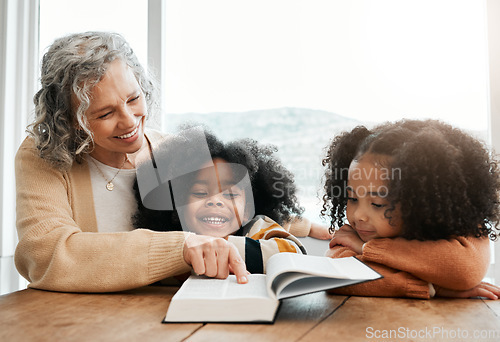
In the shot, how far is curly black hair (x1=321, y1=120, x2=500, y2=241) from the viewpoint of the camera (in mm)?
1006

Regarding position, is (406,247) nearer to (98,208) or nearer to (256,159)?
(256,159)

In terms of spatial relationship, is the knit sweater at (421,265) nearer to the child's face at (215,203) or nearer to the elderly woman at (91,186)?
the elderly woman at (91,186)

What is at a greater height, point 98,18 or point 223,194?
point 98,18

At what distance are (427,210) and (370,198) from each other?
160 mm

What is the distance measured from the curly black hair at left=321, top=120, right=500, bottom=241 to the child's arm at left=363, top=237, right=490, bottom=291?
0.03 metres

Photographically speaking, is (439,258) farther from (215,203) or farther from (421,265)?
(215,203)

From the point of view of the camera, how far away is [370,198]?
44.6 inches

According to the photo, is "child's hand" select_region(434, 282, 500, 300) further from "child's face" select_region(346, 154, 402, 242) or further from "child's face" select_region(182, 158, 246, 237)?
"child's face" select_region(182, 158, 246, 237)

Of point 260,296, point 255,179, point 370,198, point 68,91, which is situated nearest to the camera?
point 260,296

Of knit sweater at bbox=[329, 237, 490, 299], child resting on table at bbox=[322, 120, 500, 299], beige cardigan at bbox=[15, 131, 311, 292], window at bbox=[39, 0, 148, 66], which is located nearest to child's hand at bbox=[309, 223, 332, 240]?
child resting on table at bbox=[322, 120, 500, 299]

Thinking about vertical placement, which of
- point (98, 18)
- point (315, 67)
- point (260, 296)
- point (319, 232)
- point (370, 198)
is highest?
point (98, 18)

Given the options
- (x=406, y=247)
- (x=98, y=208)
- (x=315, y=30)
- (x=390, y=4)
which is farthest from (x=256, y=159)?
(x=390, y=4)

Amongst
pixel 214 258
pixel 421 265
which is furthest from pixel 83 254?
pixel 421 265

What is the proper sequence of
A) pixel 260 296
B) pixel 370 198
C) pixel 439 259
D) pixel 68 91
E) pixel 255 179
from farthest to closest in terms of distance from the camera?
1. pixel 255 179
2. pixel 68 91
3. pixel 370 198
4. pixel 439 259
5. pixel 260 296
